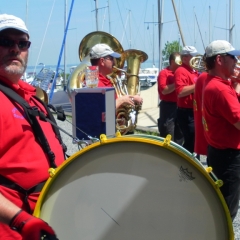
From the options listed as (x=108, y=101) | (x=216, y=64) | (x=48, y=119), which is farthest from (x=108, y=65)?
(x=48, y=119)

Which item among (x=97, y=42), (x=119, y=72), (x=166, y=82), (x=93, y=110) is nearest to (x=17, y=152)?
(x=93, y=110)

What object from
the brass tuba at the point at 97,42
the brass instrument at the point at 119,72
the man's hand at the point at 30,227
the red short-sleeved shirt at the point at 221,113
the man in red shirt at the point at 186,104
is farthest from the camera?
the man in red shirt at the point at 186,104

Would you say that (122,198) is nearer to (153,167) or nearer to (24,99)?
(153,167)

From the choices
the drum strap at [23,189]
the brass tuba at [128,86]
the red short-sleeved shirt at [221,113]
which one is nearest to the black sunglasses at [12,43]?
the drum strap at [23,189]

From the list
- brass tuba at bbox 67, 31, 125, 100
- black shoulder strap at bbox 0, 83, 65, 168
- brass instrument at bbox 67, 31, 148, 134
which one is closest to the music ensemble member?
brass instrument at bbox 67, 31, 148, 134

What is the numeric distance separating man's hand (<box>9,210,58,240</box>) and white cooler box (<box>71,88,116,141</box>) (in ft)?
6.68

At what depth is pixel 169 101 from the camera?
23.6 ft

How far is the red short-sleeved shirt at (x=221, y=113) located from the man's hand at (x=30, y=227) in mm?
2006

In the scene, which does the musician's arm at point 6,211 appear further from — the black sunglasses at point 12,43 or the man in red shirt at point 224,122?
the man in red shirt at point 224,122

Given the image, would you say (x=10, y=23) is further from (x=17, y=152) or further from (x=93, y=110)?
(x=93, y=110)

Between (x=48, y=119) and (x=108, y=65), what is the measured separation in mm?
2463

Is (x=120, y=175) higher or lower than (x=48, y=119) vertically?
lower

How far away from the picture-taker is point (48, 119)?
2150 mm

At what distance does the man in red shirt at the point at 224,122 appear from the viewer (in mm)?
3410
